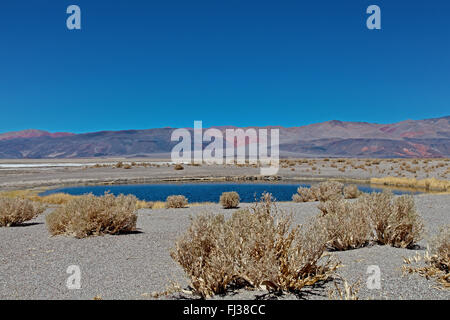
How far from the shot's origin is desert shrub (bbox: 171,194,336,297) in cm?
395

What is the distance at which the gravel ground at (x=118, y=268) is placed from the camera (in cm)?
402

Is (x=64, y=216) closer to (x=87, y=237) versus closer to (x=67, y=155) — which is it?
(x=87, y=237)

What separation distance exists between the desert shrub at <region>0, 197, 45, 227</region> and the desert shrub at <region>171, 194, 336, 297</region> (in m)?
7.19

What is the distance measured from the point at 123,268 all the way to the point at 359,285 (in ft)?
11.3

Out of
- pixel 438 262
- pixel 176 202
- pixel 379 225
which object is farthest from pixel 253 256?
pixel 176 202

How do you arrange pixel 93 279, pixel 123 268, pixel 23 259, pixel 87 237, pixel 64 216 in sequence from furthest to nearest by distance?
pixel 64 216 < pixel 87 237 < pixel 23 259 < pixel 123 268 < pixel 93 279

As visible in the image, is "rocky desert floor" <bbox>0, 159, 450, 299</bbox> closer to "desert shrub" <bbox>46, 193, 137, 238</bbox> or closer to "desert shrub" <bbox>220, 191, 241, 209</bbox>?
"desert shrub" <bbox>46, 193, 137, 238</bbox>

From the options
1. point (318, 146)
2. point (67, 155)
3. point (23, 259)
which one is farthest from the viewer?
point (67, 155)

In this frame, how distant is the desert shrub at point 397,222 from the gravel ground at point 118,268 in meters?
0.31

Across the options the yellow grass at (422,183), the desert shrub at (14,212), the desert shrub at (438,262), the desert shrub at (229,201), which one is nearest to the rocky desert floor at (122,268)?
the desert shrub at (438,262)

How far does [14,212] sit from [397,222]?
936cm

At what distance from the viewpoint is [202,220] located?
4.63 m

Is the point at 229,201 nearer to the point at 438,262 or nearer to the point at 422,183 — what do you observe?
the point at 438,262
